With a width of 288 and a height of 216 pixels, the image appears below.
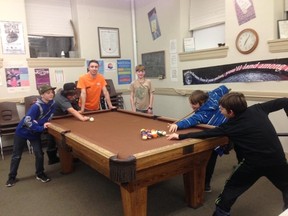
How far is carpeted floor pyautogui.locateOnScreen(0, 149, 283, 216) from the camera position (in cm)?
238

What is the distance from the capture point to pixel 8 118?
4.43m

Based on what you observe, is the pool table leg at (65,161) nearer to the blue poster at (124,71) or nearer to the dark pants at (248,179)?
the dark pants at (248,179)

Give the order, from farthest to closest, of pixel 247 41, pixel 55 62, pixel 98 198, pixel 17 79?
pixel 55 62, pixel 17 79, pixel 247 41, pixel 98 198

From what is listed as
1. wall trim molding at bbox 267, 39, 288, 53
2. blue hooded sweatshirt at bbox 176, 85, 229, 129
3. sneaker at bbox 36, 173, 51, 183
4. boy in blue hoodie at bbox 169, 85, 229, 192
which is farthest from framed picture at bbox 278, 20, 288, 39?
sneaker at bbox 36, 173, 51, 183

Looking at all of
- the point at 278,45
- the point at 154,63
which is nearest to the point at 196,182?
the point at 278,45

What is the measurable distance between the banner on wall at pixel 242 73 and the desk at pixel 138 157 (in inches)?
71.0

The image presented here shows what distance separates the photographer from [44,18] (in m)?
5.08

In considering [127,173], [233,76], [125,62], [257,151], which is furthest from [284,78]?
[125,62]

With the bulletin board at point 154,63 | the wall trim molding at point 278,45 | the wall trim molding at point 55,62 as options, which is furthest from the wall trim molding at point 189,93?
the wall trim molding at point 55,62

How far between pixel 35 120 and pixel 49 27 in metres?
2.81

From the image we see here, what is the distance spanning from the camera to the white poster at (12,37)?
4.46m

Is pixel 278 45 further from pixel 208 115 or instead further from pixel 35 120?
pixel 35 120

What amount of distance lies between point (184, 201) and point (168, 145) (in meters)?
0.92

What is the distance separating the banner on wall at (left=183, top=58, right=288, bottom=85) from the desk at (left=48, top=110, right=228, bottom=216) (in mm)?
1805
